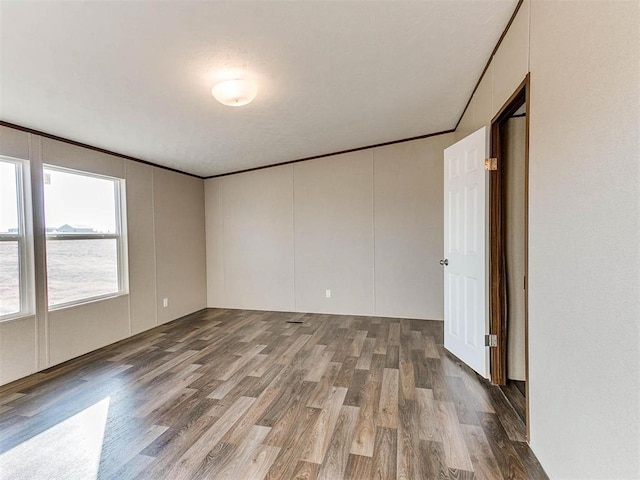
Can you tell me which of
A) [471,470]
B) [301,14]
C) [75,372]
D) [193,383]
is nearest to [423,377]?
[471,470]

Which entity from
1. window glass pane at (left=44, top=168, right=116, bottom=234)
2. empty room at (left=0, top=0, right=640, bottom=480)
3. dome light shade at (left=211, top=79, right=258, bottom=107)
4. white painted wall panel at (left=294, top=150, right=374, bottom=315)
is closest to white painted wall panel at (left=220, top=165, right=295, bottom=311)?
white painted wall panel at (left=294, top=150, right=374, bottom=315)

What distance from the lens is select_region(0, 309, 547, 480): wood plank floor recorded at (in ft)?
5.68

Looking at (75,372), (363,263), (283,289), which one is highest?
(363,263)

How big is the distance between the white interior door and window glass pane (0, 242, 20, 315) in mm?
4138

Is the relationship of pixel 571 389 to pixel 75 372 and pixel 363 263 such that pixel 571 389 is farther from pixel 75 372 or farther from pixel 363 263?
pixel 75 372

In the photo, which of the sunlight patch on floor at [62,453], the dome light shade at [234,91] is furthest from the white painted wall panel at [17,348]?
the dome light shade at [234,91]

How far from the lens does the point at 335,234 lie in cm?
496

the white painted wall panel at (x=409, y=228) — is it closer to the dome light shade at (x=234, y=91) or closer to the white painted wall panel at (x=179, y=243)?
the dome light shade at (x=234, y=91)

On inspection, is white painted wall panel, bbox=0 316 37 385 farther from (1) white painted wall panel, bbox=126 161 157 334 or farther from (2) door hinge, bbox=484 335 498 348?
(2) door hinge, bbox=484 335 498 348

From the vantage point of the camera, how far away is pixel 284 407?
2328 mm

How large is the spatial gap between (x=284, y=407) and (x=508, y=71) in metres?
2.84

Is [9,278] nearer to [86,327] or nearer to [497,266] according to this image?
[86,327]

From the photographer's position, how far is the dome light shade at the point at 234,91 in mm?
2279

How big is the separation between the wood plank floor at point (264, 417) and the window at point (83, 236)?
30.4 inches
